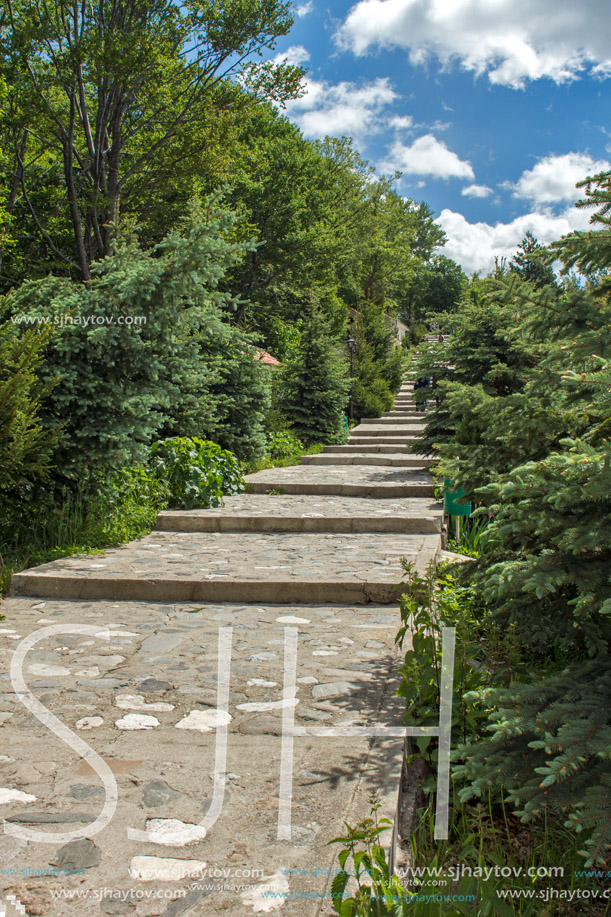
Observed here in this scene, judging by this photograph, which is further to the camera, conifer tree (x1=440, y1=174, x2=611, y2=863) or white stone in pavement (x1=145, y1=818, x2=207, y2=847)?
white stone in pavement (x1=145, y1=818, x2=207, y2=847)

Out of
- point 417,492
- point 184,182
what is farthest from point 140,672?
point 184,182

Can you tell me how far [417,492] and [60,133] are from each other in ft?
33.9

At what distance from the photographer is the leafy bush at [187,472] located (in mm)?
8781

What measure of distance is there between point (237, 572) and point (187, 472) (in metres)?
3.26

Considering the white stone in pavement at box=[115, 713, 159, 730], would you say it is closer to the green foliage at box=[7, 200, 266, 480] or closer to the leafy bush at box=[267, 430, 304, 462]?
the green foliage at box=[7, 200, 266, 480]

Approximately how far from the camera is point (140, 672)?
386 cm

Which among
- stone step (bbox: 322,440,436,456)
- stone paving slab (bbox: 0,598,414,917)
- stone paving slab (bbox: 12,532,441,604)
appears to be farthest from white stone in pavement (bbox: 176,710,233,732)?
stone step (bbox: 322,440,436,456)

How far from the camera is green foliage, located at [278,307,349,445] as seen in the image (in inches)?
674

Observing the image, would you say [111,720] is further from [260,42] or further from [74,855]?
[260,42]

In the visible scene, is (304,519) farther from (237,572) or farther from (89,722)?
(89,722)

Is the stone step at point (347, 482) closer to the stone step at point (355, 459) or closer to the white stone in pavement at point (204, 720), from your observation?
the stone step at point (355, 459)

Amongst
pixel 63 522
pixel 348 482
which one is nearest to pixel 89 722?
pixel 63 522

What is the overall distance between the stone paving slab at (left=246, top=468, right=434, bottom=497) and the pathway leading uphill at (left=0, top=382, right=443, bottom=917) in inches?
134

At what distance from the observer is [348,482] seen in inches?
441
